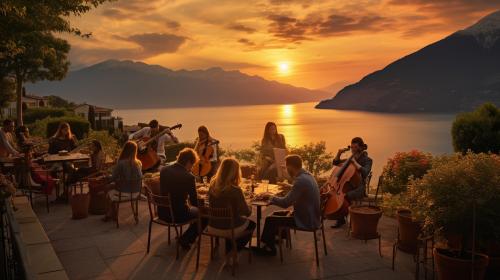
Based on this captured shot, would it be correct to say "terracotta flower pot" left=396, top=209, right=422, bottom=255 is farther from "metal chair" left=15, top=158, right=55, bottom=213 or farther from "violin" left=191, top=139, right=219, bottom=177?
"metal chair" left=15, top=158, right=55, bottom=213

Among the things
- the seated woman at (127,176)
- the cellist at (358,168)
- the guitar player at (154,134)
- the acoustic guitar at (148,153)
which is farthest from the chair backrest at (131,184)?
the cellist at (358,168)

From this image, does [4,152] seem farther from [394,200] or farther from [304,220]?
[394,200]

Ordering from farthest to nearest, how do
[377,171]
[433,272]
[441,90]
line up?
[441,90], [377,171], [433,272]

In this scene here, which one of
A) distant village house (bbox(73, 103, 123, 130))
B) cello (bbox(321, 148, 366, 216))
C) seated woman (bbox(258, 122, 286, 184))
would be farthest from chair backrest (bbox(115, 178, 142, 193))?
distant village house (bbox(73, 103, 123, 130))

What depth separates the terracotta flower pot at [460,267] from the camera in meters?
4.61

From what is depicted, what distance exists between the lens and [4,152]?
10.3 meters

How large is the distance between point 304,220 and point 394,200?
9.78 ft

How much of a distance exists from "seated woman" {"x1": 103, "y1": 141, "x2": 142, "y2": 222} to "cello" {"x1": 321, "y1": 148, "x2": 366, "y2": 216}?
3.39 meters


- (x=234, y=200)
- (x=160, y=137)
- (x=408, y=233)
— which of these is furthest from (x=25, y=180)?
(x=408, y=233)

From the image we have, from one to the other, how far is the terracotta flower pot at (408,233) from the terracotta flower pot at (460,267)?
135 centimetres

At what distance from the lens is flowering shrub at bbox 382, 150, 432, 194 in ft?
26.4

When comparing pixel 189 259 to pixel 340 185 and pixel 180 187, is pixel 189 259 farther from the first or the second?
pixel 340 185

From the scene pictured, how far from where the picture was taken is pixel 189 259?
6043 mm

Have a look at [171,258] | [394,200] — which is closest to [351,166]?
[394,200]
